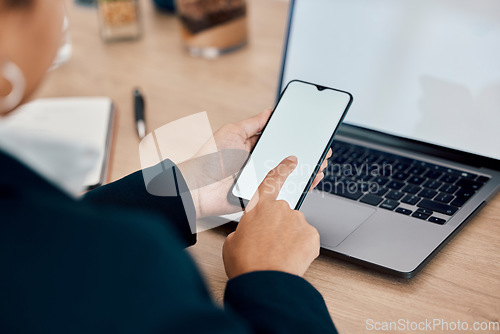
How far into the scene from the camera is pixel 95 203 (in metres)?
0.56

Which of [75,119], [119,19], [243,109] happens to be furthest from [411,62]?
[119,19]

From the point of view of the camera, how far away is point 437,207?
591 mm

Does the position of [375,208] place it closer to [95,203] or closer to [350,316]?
[350,316]

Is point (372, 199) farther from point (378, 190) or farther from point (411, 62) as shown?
point (411, 62)

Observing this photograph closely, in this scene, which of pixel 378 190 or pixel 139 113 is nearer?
pixel 378 190

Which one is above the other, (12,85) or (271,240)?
(12,85)

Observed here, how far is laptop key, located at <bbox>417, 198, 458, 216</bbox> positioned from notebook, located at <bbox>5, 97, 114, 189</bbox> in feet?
1.37

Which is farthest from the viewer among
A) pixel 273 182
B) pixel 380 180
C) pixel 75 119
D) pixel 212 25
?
pixel 212 25

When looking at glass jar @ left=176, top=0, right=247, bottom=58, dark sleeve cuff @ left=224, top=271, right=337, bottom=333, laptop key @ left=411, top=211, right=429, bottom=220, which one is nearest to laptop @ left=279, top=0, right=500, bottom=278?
laptop key @ left=411, top=211, right=429, bottom=220

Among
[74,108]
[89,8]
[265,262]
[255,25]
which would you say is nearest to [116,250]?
[265,262]

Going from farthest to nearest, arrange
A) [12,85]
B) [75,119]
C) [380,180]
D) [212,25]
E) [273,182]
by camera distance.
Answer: [212,25], [75,119], [380,180], [273,182], [12,85]

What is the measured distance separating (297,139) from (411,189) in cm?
15

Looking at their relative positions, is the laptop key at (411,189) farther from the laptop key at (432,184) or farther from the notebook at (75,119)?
the notebook at (75,119)

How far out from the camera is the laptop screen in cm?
65
